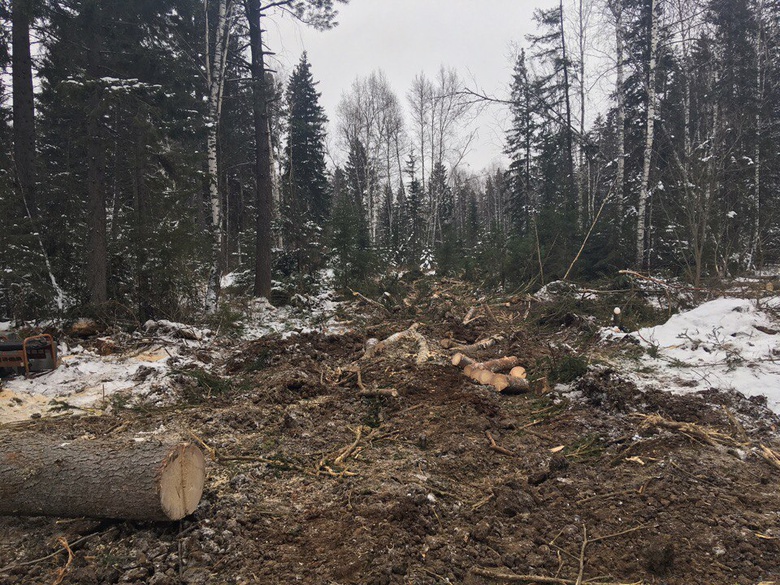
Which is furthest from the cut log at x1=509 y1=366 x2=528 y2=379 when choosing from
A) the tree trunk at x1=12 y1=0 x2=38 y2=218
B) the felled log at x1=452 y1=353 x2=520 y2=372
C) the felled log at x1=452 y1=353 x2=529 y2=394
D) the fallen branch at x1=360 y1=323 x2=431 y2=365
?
the tree trunk at x1=12 y1=0 x2=38 y2=218

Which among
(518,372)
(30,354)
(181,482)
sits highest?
(30,354)

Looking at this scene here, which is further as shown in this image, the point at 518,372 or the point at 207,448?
the point at 518,372

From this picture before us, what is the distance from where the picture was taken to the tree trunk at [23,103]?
973 centimetres

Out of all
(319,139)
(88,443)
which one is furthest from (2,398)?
(319,139)

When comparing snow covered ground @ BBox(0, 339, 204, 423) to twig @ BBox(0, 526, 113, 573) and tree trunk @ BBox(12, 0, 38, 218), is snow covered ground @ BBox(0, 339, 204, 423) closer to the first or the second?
twig @ BBox(0, 526, 113, 573)

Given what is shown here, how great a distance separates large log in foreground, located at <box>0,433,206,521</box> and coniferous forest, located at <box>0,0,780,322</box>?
6.92 meters

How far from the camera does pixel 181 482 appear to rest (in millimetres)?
2996

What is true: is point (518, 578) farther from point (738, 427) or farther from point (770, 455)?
point (738, 427)

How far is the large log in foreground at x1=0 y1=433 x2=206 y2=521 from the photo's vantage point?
2.85 meters

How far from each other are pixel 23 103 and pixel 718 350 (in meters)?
14.7

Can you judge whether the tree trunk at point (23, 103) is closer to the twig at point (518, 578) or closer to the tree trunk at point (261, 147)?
the tree trunk at point (261, 147)

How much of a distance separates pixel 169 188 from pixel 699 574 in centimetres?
1149

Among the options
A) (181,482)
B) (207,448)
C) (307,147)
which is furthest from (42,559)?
(307,147)

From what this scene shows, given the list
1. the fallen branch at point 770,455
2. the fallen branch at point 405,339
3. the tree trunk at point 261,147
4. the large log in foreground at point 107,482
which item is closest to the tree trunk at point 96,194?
the tree trunk at point 261,147
